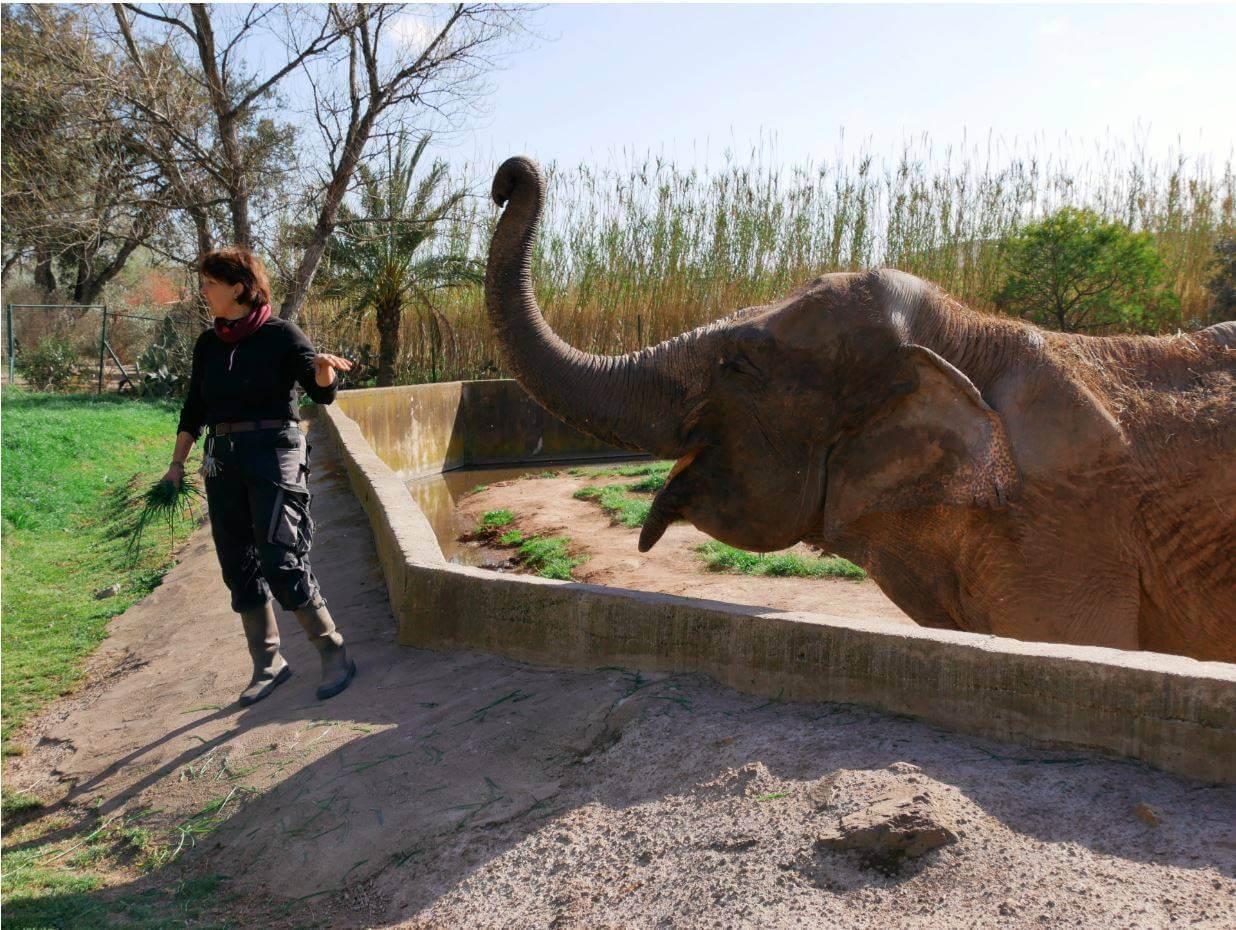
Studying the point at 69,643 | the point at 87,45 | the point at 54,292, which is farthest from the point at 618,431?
the point at 54,292

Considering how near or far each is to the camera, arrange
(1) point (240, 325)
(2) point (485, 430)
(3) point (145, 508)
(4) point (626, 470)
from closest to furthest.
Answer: (1) point (240, 325), (3) point (145, 508), (4) point (626, 470), (2) point (485, 430)

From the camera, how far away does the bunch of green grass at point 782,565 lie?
8.44m

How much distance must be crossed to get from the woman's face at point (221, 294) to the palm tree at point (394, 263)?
16.8 meters

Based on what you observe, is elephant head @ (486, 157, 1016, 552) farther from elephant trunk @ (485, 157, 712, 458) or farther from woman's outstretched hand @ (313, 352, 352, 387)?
woman's outstretched hand @ (313, 352, 352, 387)

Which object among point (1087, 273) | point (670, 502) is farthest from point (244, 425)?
point (1087, 273)

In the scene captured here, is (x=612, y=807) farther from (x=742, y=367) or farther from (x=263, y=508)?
(x=263, y=508)

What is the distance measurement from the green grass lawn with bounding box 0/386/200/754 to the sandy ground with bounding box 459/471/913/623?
11.8 feet

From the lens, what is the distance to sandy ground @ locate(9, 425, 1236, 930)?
2.56 m

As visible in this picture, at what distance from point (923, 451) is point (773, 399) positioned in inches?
25.3

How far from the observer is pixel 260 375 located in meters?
4.71

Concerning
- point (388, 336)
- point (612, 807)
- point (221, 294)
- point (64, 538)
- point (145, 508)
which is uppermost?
point (388, 336)

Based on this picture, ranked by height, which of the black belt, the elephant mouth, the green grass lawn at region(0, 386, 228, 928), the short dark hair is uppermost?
the short dark hair

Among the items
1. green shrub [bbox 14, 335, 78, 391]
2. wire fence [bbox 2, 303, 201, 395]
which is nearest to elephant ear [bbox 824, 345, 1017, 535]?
wire fence [bbox 2, 303, 201, 395]

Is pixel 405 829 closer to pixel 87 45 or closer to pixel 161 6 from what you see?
→ pixel 87 45
